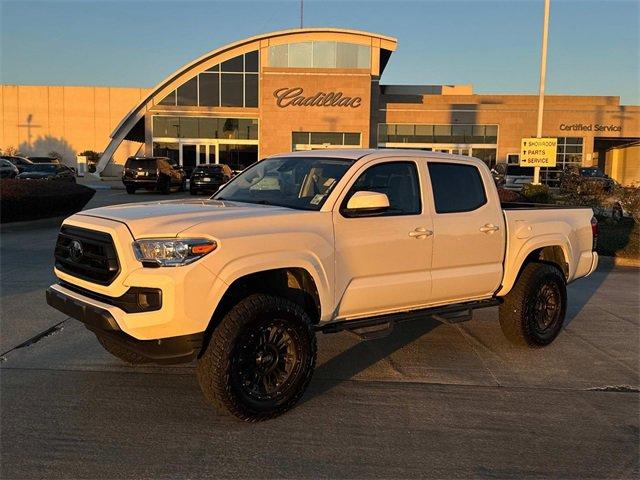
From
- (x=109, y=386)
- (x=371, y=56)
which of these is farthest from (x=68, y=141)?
(x=109, y=386)

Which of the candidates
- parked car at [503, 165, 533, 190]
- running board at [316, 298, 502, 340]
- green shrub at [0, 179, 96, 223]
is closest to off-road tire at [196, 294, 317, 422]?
running board at [316, 298, 502, 340]

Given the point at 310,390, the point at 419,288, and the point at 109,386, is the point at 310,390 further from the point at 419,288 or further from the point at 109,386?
the point at 109,386

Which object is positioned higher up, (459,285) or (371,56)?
(371,56)

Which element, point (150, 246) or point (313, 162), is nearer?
point (150, 246)

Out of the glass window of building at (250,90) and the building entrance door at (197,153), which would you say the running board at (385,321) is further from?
the glass window of building at (250,90)

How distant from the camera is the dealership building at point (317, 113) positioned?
43.0 meters

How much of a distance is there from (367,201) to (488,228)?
1.64 m

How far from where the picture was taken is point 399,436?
4043 mm

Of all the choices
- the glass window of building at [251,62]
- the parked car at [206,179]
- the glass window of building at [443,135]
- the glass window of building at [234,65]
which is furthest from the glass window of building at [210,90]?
the glass window of building at [443,135]

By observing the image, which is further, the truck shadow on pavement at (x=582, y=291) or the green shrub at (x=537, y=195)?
the green shrub at (x=537, y=195)

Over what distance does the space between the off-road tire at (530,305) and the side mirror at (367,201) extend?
2.25 metres

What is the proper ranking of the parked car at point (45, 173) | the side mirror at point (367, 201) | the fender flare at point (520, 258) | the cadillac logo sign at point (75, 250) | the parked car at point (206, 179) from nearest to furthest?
the cadillac logo sign at point (75, 250), the side mirror at point (367, 201), the fender flare at point (520, 258), the parked car at point (45, 173), the parked car at point (206, 179)

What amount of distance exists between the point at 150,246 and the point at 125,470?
1.39 meters

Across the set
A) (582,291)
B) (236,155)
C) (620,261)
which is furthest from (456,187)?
(236,155)
